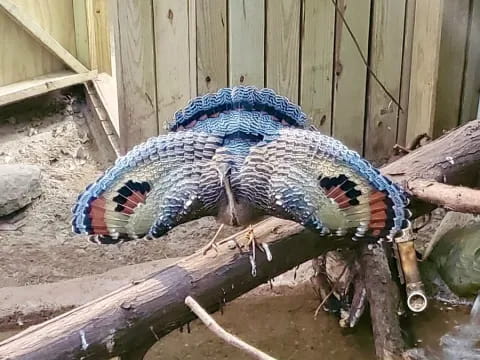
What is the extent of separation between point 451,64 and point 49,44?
194cm

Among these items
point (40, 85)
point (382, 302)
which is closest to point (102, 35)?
point (40, 85)

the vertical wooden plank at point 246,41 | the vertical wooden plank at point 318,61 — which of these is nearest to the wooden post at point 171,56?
the vertical wooden plank at point 246,41

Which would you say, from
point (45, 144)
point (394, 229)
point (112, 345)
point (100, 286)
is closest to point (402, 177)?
point (394, 229)

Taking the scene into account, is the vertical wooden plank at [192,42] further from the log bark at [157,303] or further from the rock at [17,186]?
the log bark at [157,303]

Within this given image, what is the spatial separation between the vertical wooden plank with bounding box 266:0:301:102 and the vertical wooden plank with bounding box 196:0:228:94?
0.18m

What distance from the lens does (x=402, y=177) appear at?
231 centimetres

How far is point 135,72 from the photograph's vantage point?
3324 mm

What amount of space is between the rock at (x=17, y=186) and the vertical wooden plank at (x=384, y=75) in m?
1.42

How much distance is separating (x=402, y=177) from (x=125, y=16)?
1.44 meters

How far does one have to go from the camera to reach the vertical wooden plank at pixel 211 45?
322 cm

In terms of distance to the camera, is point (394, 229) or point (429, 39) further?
point (429, 39)

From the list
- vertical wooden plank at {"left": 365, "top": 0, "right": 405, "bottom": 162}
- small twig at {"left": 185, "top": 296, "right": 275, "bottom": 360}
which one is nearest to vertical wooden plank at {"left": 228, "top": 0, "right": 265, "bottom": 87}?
vertical wooden plank at {"left": 365, "top": 0, "right": 405, "bottom": 162}

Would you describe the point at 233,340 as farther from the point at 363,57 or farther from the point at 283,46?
the point at 363,57

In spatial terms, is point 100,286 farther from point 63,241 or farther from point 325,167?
point 325,167
